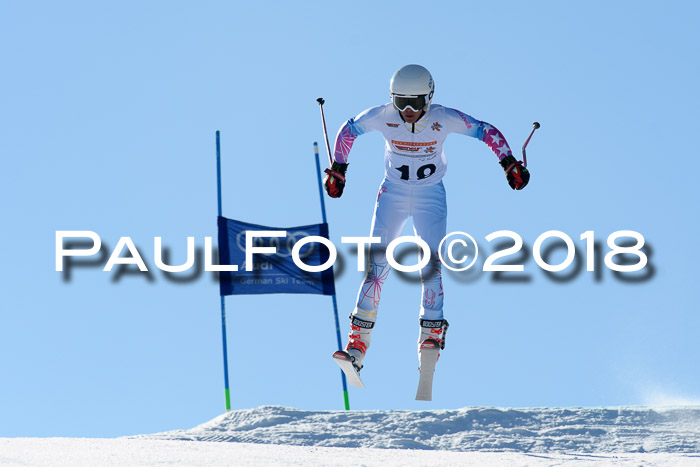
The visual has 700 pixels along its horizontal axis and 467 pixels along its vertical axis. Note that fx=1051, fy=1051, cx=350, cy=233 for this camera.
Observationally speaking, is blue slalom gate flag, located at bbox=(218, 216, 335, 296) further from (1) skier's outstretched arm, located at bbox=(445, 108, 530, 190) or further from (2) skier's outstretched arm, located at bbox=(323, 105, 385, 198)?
(1) skier's outstretched arm, located at bbox=(445, 108, 530, 190)

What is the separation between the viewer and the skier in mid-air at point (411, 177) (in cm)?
1008

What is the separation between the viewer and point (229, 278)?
15062mm

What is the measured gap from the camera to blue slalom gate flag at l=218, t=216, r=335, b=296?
15055 mm

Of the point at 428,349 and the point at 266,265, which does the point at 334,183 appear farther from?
the point at 266,265

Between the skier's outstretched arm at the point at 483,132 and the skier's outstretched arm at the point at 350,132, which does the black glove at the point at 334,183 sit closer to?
the skier's outstretched arm at the point at 350,132

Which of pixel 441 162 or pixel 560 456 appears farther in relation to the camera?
pixel 560 456

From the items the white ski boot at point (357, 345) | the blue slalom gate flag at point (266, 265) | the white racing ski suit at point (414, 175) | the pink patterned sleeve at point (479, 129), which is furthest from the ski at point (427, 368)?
the blue slalom gate flag at point (266, 265)

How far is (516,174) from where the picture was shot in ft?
32.8

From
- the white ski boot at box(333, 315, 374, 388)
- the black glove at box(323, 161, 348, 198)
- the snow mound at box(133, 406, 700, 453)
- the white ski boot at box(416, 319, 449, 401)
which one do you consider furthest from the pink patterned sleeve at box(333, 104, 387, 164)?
the snow mound at box(133, 406, 700, 453)

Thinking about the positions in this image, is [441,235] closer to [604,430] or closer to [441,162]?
[441,162]

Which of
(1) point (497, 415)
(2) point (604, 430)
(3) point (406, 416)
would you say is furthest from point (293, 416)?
(2) point (604, 430)

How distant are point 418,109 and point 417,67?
400mm

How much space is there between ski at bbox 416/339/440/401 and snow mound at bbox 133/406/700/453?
4.40 m

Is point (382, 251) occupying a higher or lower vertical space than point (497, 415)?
higher
